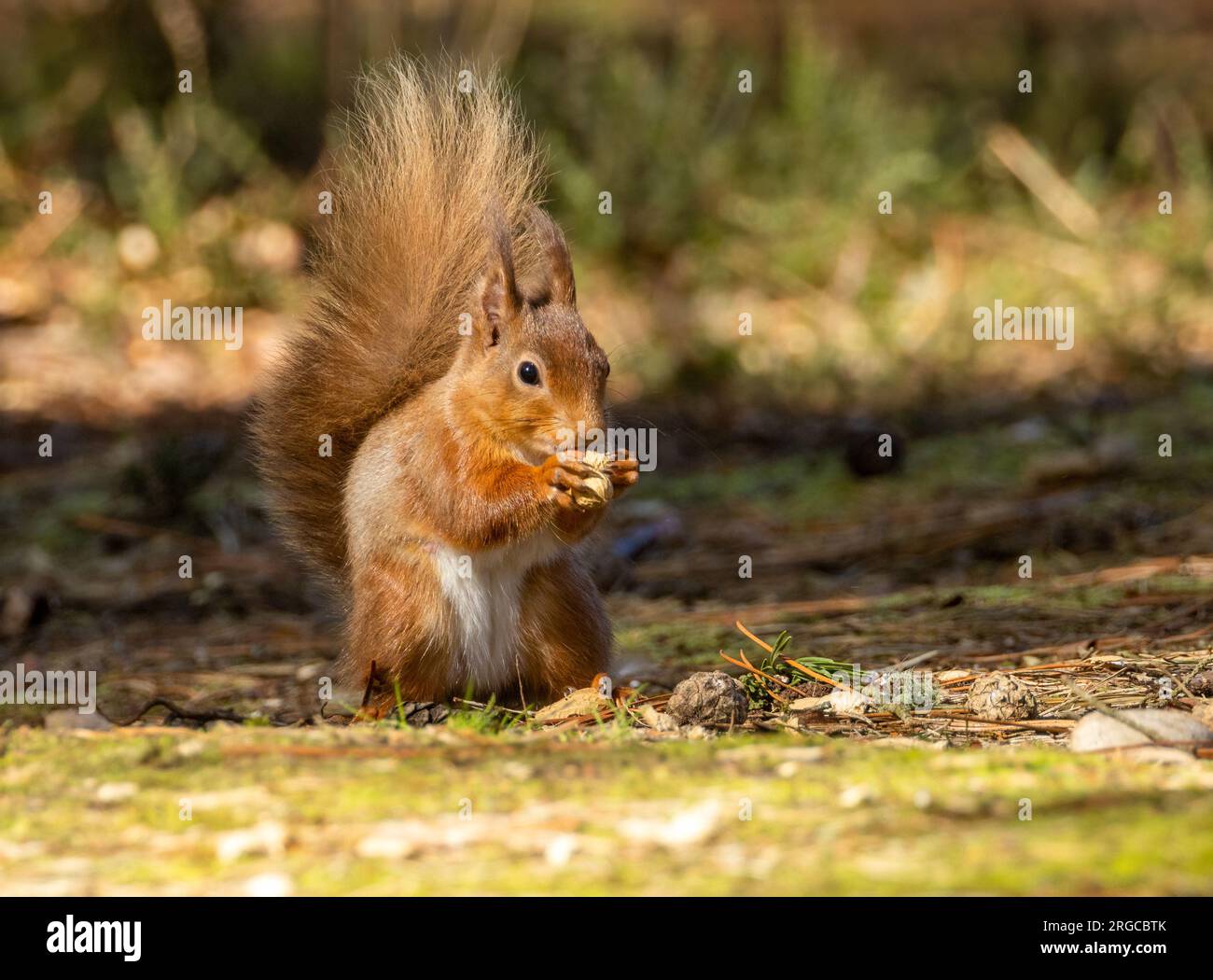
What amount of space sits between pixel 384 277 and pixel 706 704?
1272mm

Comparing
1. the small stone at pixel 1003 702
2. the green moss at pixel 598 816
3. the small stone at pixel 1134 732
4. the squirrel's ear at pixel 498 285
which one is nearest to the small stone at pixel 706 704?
the green moss at pixel 598 816

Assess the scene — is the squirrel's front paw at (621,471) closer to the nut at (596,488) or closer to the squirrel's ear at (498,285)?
the nut at (596,488)

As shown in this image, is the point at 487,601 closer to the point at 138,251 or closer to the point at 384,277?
the point at 384,277

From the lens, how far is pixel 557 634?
2.85 metres

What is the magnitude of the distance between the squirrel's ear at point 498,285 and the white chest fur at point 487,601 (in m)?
0.42

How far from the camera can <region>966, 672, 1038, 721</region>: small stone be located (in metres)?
2.44

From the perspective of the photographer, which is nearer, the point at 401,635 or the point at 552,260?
the point at 401,635

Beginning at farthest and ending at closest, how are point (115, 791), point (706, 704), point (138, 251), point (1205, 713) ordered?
point (138, 251) < point (706, 704) < point (1205, 713) < point (115, 791)

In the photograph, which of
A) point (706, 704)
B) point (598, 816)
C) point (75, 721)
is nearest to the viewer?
point (598, 816)

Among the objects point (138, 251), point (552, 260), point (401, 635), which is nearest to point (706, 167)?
point (138, 251)

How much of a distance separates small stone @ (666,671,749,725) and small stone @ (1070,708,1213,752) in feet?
1.77

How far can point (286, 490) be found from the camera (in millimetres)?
3229

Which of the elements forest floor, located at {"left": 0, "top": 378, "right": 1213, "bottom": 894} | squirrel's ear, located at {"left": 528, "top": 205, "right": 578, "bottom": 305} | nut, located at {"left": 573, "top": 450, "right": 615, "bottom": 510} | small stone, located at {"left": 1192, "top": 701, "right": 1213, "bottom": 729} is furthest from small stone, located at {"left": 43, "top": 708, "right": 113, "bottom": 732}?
small stone, located at {"left": 1192, "top": 701, "right": 1213, "bottom": 729}

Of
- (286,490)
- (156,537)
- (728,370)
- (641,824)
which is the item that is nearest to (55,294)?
(156,537)
